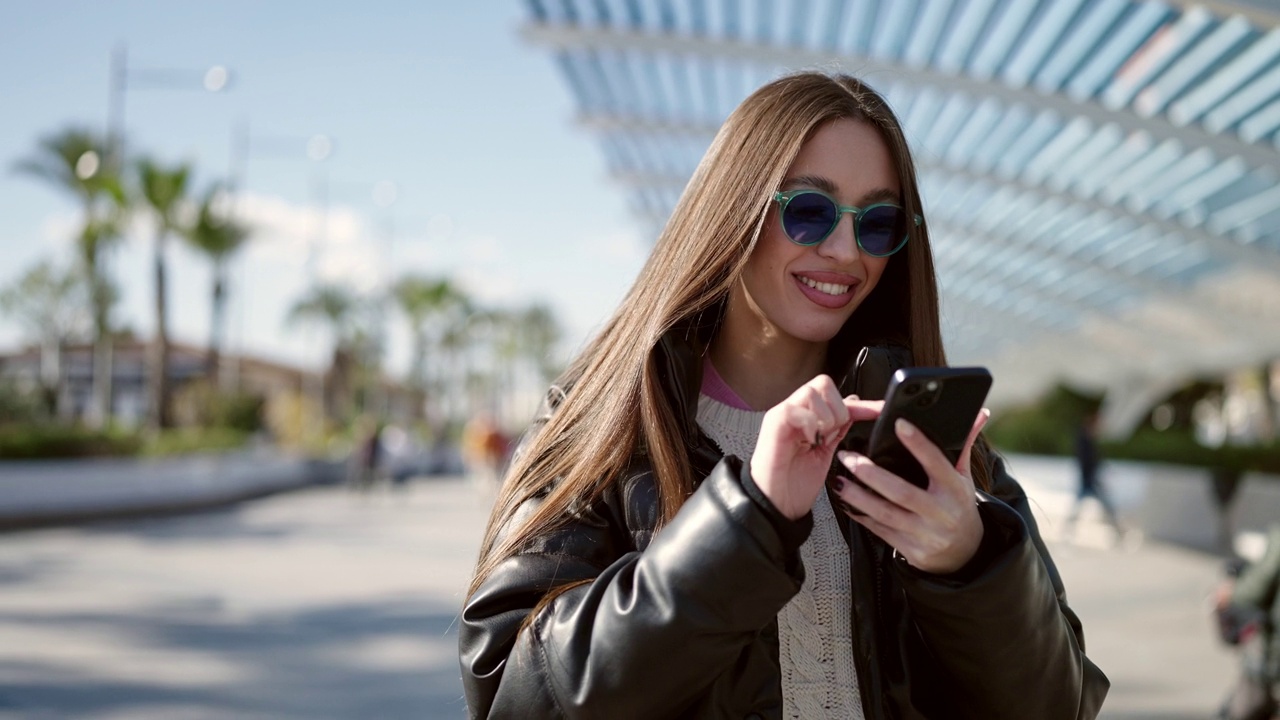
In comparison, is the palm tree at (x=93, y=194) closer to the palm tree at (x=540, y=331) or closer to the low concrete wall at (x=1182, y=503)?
the low concrete wall at (x=1182, y=503)

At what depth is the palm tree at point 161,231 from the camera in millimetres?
30375

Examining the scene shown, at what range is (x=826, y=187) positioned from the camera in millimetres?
1780

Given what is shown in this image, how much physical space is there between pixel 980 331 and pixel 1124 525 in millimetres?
24320

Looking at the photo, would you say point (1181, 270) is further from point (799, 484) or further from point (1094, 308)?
point (799, 484)

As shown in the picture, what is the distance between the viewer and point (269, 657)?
Result: 25.3 ft

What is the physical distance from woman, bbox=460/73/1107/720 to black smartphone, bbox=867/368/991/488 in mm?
24

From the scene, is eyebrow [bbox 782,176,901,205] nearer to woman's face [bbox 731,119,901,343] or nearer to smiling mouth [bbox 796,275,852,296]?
woman's face [bbox 731,119,901,343]

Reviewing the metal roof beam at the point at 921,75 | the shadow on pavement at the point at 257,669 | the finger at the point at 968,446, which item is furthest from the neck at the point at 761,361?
the metal roof beam at the point at 921,75

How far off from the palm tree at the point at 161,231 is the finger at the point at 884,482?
30805 mm

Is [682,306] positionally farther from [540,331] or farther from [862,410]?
[540,331]

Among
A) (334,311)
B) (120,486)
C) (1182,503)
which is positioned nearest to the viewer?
(1182,503)

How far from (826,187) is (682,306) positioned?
0.25 m

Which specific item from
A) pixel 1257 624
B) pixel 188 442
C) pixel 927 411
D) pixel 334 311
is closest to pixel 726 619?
pixel 927 411

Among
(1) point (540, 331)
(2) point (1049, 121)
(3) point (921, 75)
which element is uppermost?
(3) point (921, 75)
